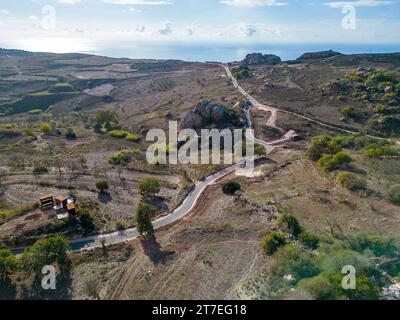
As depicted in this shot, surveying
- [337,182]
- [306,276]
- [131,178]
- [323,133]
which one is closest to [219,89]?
[323,133]

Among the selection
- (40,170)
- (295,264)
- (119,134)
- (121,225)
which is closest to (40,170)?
(40,170)

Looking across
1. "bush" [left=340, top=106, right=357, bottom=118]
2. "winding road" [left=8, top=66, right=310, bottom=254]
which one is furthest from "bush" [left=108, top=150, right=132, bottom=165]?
"bush" [left=340, top=106, right=357, bottom=118]

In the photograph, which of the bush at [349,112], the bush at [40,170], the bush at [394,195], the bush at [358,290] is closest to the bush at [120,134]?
the bush at [40,170]

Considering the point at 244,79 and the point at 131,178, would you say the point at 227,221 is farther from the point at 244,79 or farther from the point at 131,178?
the point at 244,79

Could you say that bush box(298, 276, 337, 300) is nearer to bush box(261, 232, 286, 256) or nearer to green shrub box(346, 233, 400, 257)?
bush box(261, 232, 286, 256)

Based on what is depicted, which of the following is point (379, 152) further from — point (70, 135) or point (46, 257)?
point (70, 135)

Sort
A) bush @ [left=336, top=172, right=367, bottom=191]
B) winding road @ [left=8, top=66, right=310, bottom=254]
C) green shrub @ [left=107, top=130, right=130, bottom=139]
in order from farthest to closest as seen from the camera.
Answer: green shrub @ [left=107, top=130, right=130, bottom=139] → bush @ [left=336, top=172, right=367, bottom=191] → winding road @ [left=8, top=66, right=310, bottom=254]
